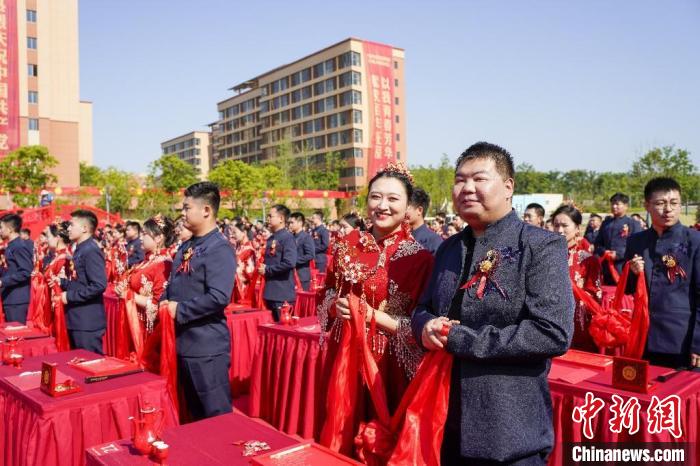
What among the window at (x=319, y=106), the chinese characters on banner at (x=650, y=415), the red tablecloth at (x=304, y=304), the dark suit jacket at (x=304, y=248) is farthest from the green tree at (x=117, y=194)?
the chinese characters on banner at (x=650, y=415)

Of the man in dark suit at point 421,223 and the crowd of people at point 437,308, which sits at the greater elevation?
the man in dark suit at point 421,223

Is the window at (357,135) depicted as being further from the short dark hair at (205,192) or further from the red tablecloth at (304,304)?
the short dark hair at (205,192)

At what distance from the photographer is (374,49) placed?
145ft

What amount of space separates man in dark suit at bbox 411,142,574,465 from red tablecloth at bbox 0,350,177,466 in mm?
1508

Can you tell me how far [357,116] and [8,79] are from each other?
25.1 meters

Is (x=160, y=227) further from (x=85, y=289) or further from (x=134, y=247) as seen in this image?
(x=134, y=247)

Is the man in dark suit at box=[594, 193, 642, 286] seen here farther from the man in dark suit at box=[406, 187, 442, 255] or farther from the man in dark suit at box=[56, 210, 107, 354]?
the man in dark suit at box=[56, 210, 107, 354]

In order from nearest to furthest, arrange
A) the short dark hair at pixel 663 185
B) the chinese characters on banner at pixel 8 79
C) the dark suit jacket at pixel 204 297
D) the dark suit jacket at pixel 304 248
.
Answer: the dark suit jacket at pixel 204 297, the short dark hair at pixel 663 185, the dark suit jacket at pixel 304 248, the chinese characters on banner at pixel 8 79

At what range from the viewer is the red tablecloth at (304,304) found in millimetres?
6316

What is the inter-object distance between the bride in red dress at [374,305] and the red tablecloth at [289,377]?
1428mm

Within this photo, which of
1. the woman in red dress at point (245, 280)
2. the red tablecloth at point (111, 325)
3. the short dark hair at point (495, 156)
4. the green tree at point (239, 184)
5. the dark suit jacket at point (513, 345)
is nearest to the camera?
the dark suit jacket at point (513, 345)

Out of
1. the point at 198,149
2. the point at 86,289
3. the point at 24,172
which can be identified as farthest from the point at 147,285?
the point at 198,149

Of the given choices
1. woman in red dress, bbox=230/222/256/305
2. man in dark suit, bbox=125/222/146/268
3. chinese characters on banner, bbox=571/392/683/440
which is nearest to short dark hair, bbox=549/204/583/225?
chinese characters on banner, bbox=571/392/683/440

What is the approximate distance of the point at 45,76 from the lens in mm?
30797
